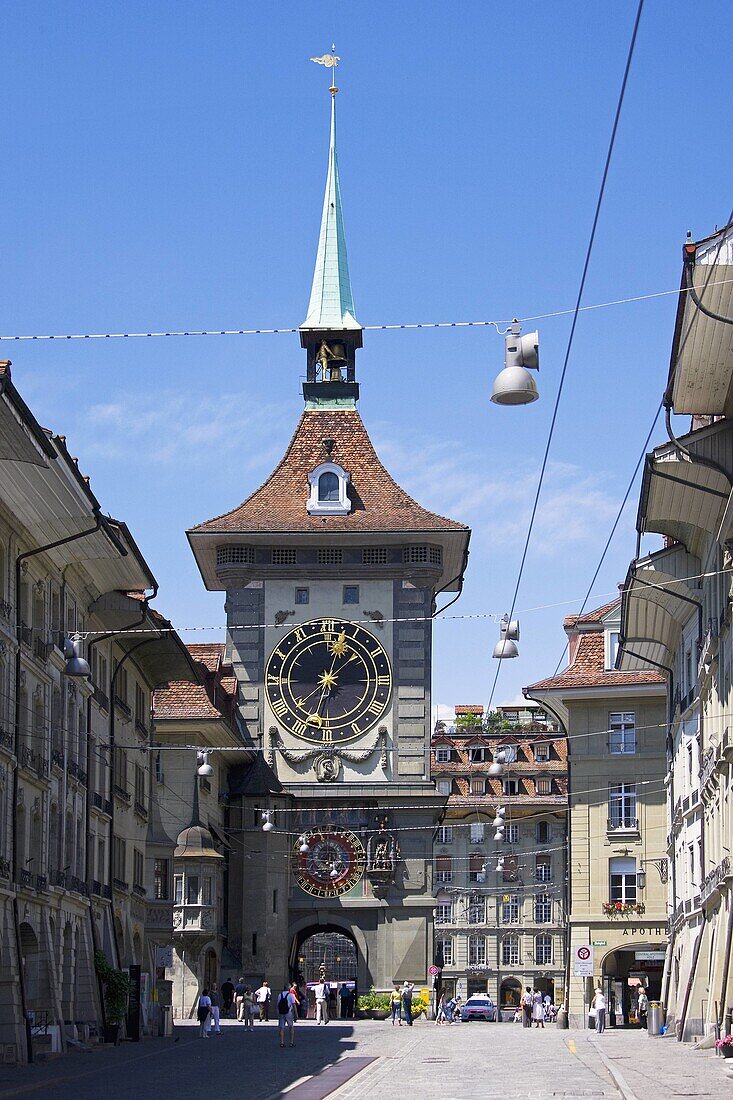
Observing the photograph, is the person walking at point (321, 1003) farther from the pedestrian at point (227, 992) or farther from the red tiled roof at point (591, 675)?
the red tiled roof at point (591, 675)

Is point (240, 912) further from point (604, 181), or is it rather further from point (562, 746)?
point (604, 181)

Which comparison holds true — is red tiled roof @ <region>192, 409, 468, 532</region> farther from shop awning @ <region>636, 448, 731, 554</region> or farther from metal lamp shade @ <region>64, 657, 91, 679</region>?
metal lamp shade @ <region>64, 657, 91, 679</region>

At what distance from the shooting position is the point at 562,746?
118812 millimetres

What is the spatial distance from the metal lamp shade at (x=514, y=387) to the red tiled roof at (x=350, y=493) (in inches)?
2292

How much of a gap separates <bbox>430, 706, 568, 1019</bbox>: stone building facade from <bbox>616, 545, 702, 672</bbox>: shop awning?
5555 cm

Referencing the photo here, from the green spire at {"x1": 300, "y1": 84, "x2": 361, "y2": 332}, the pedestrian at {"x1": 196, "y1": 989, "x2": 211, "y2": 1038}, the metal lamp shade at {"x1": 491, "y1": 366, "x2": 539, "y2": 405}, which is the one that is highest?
the green spire at {"x1": 300, "y1": 84, "x2": 361, "y2": 332}

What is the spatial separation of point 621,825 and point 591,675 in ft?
18.2

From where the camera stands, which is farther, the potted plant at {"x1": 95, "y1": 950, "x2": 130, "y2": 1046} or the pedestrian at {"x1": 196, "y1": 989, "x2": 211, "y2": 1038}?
the pedestrian at {"x1": 196, "y1": 989, "x2": 211, "y2": 1038}

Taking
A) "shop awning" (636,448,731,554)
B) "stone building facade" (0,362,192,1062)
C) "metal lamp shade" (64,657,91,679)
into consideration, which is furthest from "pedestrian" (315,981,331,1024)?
"metal lamp shade" (64,657,91,679)

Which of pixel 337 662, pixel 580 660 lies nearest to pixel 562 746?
pixel 337 662

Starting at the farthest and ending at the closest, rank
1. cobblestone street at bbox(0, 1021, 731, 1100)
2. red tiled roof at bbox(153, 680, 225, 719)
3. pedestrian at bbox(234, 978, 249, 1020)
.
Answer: red tiled roof at bbox(153, 680, 225, 719) < pedestrian at bbox(234, 978, 249, 1020) < cobblestone street at bbox(0, 1021, 731, 1100)

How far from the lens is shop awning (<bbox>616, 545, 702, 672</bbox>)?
46969mm

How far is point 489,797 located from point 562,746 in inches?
257

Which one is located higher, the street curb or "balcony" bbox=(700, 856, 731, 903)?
"balcony" bbox=(700, 856, 731, 903)
